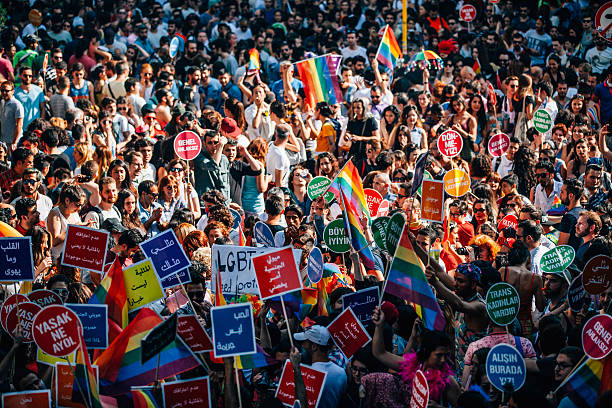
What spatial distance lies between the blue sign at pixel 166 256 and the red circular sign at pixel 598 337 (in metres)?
2.83

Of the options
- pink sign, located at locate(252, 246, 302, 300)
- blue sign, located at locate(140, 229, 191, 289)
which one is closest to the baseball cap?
pink sign, located at locate(252, 246, 302, 300)

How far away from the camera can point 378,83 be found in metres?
14.3

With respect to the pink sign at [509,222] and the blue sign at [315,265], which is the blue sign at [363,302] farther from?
the pink sign at [509,222]

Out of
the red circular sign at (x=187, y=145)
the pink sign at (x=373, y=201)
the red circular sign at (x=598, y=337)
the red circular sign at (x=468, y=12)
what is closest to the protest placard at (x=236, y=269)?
the red circular sign at (x=598, y=337)

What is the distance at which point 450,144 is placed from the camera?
427 inches

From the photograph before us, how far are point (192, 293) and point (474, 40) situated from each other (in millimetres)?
12457

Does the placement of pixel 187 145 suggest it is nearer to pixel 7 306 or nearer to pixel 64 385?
pixel 7 306

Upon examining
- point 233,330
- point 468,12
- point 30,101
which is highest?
point 468,12

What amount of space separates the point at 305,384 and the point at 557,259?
267 cm

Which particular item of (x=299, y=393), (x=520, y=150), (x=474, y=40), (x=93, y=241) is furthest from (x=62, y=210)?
(x=474, y=40)

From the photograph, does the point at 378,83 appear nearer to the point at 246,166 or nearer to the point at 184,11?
the point at 246,166

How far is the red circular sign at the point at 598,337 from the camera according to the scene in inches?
207

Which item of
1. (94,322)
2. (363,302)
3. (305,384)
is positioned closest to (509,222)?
(363,302)

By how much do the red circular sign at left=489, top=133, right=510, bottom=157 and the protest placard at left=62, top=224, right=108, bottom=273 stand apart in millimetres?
6387
